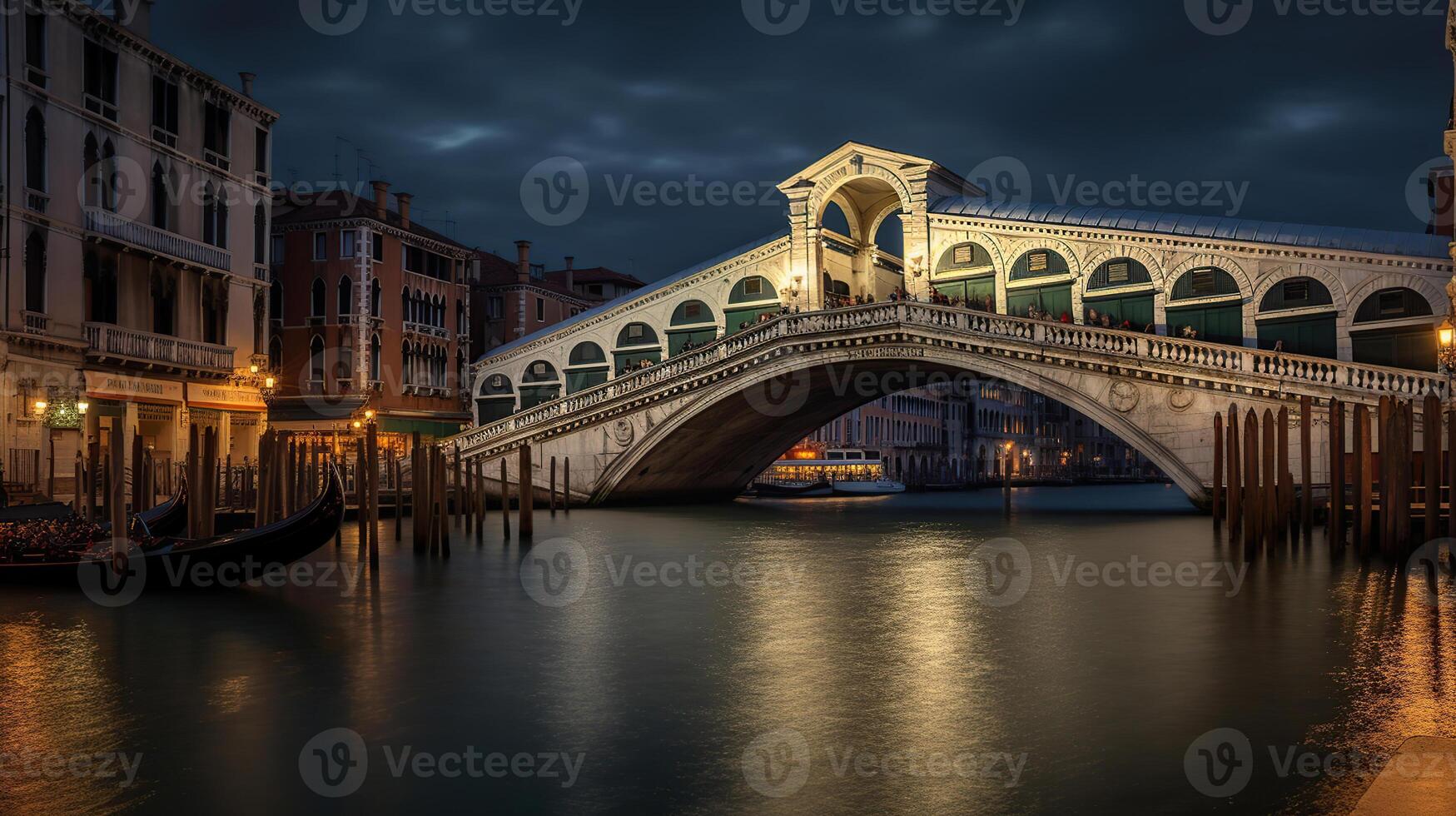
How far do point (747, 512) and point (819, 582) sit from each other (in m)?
17.8

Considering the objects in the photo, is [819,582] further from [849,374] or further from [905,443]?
[905,443]

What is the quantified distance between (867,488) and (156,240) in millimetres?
31157

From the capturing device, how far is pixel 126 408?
989 inches

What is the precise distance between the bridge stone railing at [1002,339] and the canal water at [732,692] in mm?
7559

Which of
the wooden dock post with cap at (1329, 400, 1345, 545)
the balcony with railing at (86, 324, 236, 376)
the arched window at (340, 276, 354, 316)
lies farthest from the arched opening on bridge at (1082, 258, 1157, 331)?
the arched window at (340, 276, 354, 316)

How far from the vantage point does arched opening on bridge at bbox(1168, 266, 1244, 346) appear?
26641 millimetres

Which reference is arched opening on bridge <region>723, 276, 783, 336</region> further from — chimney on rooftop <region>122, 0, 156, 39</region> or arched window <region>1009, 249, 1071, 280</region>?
chimney on rooftop <region>122, 0, 156, 39</region>

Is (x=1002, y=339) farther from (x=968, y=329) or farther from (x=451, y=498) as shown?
(x=451, y=498)

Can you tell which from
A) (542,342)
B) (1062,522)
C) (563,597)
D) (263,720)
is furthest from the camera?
(542,342)

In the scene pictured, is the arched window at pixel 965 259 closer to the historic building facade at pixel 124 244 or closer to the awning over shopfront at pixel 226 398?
the historic building facade at pixel 124 244

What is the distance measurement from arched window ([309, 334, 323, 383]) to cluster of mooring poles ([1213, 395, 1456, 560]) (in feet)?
86.1

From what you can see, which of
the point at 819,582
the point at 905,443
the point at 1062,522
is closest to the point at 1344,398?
the point at 1062,522

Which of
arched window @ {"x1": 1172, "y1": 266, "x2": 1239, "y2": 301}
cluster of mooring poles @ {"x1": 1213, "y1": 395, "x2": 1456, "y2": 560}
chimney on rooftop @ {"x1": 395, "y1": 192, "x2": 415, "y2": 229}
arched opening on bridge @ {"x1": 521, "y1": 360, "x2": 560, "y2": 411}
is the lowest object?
cluster of mooring poles @ {"x1": 1213, "y1": 395, "x2": 1456, "y2": 560}

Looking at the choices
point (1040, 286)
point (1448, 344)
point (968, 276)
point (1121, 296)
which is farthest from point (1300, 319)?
point (1448, 344)
